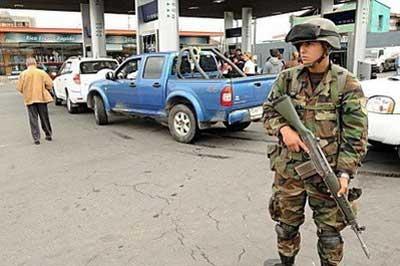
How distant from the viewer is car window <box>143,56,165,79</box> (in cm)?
812

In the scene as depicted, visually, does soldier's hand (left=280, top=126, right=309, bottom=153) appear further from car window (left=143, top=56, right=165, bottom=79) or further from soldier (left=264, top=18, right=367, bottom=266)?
car window (left=143, top=56, right=165, bottom=79)

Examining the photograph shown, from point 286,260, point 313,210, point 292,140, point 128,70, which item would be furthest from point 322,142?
point 128,70

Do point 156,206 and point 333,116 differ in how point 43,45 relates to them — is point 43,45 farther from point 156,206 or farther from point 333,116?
point 333,116

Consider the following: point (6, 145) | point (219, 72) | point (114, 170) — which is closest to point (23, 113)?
point (6, 145)

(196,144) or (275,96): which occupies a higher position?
(275,96)

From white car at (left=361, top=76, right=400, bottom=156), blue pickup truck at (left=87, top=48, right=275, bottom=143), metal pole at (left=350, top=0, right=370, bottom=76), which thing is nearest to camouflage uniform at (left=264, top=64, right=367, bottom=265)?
white car at (left=361, top=76, right=400, bottom=156)

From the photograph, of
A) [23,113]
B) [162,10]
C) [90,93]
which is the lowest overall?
[23,113]

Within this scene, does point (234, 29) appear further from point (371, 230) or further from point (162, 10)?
point (371, 230)

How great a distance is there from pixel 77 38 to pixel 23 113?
25755 millimetres

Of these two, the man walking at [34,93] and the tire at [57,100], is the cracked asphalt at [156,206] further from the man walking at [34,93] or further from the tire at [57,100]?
the tire at [57,100]

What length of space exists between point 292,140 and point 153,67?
246 inches

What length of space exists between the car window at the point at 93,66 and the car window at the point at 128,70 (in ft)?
9.26

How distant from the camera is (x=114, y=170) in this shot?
5.93 meters

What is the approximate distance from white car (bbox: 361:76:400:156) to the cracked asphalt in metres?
0.52
